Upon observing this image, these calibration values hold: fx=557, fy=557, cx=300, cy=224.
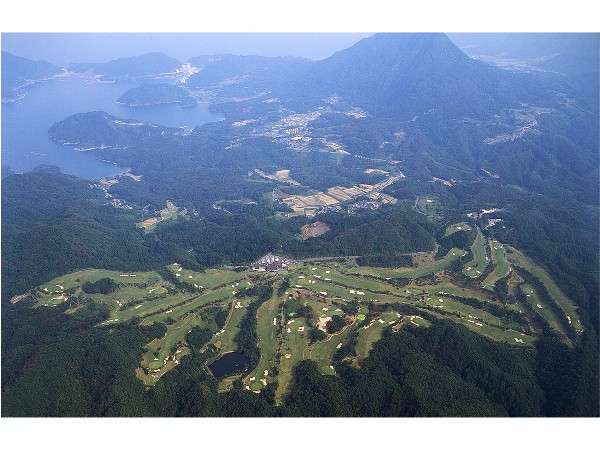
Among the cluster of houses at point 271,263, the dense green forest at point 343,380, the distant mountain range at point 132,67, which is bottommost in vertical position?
the distant mountain range at point 132,67

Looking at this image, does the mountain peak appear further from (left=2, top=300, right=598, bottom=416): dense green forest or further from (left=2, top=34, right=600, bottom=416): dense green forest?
(left=2, top=300, right=598, bottom=416): dense green forest

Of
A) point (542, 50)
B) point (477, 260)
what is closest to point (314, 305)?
point (477, 260)

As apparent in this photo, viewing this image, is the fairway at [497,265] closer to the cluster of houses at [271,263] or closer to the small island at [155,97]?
the cluster of houses at [271,263]

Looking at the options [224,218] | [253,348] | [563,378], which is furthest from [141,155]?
[563,378]

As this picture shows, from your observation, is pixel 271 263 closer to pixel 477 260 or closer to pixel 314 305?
pixel 314 305

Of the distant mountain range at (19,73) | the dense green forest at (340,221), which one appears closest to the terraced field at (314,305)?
the dense green forest at (340,221)

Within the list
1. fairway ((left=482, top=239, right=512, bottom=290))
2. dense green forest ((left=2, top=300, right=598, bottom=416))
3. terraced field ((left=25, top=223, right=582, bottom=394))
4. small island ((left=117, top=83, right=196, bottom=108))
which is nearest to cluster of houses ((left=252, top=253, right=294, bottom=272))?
terraced field ((left=25, top=223, right=582, bottom=394))
